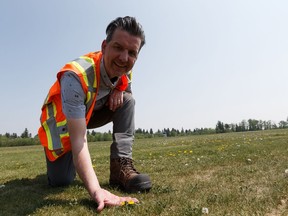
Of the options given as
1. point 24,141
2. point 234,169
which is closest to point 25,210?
point 234,169

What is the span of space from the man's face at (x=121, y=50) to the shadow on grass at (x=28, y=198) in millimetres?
1794

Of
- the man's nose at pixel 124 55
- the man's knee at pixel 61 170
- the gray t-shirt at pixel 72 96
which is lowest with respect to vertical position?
the man's knee at pixel 61 170

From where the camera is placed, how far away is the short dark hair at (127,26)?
396 centimetres

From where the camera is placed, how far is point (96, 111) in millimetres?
5559

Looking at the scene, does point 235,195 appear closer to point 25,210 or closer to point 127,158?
point 127,158

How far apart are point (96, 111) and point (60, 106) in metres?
1.16

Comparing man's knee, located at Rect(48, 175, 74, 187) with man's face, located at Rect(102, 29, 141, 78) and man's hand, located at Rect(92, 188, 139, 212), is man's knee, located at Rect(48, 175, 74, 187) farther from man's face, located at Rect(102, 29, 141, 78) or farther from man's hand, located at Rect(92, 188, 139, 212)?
man's face, located at Rect(102, 29, 141, 78)

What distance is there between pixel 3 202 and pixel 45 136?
106 centimetres

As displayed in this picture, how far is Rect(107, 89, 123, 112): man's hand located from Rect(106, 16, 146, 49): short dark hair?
47.3 inches

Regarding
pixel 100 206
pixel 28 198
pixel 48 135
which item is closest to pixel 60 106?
pixel 48 135

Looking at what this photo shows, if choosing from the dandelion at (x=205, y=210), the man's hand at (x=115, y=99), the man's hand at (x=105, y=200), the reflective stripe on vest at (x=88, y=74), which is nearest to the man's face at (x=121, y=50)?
the reflective stripe on vest at (x=88, y=74)

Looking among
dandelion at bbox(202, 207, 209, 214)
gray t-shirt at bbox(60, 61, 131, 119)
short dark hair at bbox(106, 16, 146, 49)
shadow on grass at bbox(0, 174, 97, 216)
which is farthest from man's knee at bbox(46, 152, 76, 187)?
dandelion at bbox(202, 207, 209, 214)

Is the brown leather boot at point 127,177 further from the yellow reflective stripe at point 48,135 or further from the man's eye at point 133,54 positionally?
the man's eye at point 133,54

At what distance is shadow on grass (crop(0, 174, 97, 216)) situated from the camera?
3.82 metres
